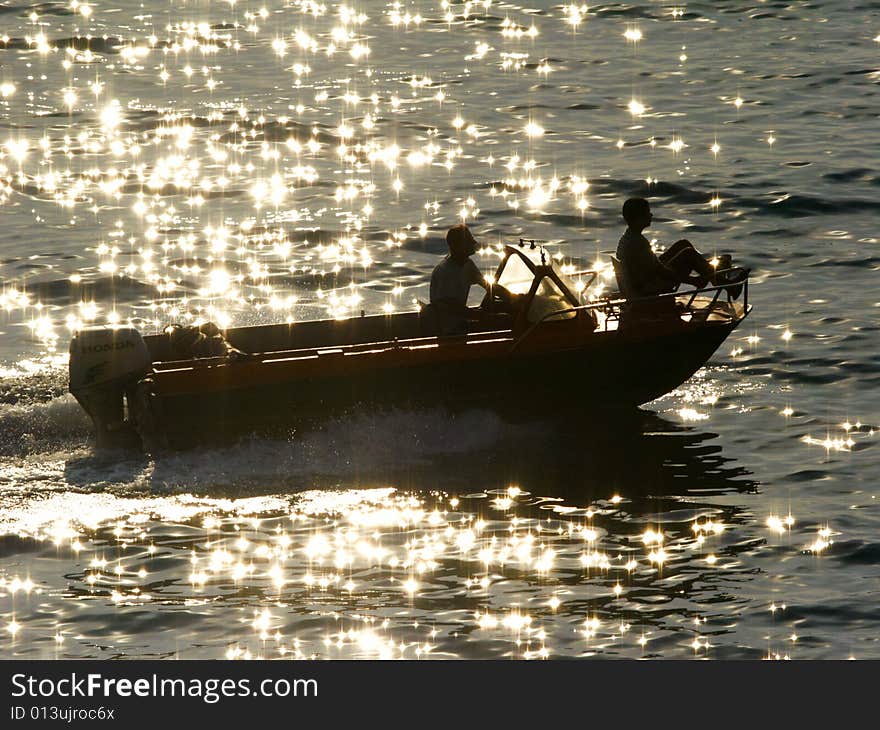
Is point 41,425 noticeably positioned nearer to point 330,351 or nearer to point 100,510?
point 100,510

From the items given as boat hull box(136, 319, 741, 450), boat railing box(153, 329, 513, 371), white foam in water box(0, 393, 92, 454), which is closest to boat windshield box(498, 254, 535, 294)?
boat railing box(153, 329, 513, 371)

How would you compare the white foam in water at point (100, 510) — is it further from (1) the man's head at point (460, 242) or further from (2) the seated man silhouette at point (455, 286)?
(1) the man's head at point (460, 242)

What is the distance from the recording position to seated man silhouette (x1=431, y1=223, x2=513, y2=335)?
1659cm

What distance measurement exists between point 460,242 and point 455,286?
1.84 ft

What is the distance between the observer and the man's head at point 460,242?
16.5 meters

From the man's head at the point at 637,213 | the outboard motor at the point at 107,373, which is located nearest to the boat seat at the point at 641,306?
the man's head at the point at 637,213

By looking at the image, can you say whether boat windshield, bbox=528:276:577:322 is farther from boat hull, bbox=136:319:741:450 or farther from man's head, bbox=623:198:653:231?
man's head, bbox=623:198:653:231

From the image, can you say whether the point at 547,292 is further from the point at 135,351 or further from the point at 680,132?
the point at 680,132

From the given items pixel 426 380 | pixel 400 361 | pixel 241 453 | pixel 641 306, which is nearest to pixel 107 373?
pixel 241 453

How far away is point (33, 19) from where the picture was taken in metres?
39.8

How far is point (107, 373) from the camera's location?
620 inches
